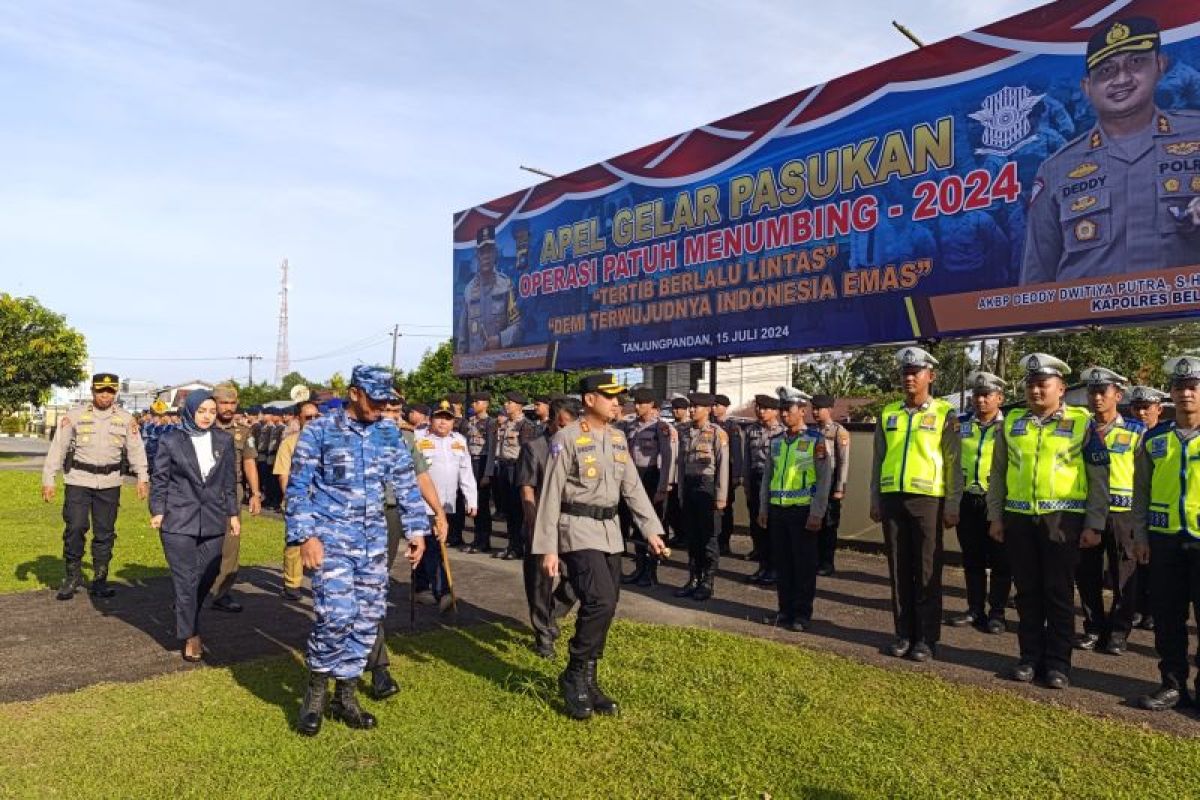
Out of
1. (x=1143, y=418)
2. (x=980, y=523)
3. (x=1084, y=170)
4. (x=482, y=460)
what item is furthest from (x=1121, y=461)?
(x=482, y=460)

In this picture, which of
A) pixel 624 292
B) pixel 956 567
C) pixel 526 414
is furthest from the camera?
pixel 624 292

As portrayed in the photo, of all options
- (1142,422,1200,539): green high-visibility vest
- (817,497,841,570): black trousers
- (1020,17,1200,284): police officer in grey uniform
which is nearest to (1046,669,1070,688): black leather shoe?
(1142,422,1200,539): green high-visibility vest

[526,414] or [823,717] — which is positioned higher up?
[526,414]

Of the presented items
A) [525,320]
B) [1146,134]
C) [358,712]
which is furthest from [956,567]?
[525,320]

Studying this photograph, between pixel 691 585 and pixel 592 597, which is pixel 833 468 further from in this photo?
pixel 592 597

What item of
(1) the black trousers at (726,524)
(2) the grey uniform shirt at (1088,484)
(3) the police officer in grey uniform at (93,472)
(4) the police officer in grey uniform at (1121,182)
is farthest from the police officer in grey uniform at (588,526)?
(4) the police officer in grey uniform at (1121,182)

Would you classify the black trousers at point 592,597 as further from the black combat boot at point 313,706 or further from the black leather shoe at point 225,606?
the black leather shoe at point 225,606

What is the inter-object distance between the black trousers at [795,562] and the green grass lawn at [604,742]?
1254 millimetres

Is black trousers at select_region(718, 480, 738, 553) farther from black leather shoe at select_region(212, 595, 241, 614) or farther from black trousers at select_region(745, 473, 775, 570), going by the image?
black leather shoe at select_region(212, 595, 241, 614)

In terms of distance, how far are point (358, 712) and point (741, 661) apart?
2.56m

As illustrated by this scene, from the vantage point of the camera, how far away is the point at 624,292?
621 inches

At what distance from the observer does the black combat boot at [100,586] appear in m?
7.96

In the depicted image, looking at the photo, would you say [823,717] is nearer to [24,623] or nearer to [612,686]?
[612,686]

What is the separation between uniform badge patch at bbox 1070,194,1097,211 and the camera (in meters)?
9.51
